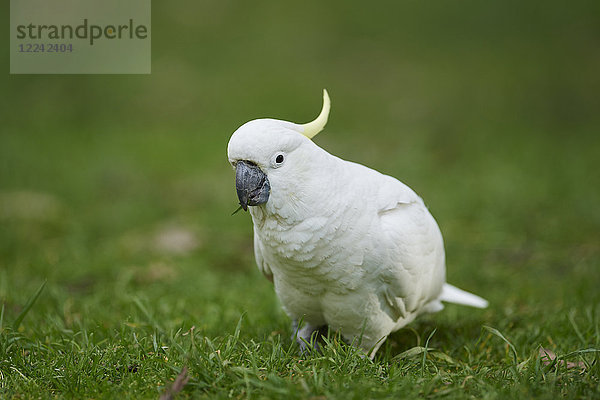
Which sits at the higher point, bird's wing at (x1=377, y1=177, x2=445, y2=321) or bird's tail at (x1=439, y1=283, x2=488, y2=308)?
bird's wing at (x1=377, y1=177, x2=445, y2=321)

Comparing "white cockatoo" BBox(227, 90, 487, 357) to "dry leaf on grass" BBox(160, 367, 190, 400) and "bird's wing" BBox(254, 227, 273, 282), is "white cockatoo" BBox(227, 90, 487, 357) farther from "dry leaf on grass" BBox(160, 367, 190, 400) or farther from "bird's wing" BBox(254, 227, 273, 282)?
"dry leaf on grass" BBox(160, 367, 190, 400)

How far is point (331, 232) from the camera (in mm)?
2408

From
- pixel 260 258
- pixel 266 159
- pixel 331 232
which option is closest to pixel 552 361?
pixel 331 232


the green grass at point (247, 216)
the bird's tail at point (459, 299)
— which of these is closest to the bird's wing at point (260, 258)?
the green grass at point (247, 216)

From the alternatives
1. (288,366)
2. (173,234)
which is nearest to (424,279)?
(288,366)

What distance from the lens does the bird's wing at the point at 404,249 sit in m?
2.55

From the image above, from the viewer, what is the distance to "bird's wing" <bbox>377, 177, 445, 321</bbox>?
8.38ft

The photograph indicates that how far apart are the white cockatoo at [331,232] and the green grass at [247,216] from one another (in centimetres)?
21

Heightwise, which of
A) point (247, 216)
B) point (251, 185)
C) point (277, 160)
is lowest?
point (247, 216)

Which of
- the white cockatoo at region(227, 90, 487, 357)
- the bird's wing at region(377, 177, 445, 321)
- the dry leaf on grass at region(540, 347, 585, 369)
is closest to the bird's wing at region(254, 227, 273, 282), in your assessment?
the white cockatoo at region(227, 90, 487, 357)

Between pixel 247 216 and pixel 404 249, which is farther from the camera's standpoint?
pixel 247 216

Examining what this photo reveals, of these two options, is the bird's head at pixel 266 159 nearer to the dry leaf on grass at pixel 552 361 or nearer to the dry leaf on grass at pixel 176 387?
the dry leaf on grass at pixel 176 387

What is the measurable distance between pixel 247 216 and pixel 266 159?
3.26 metres

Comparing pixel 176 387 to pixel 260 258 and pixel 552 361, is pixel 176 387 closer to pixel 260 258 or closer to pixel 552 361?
pixel 260 258
